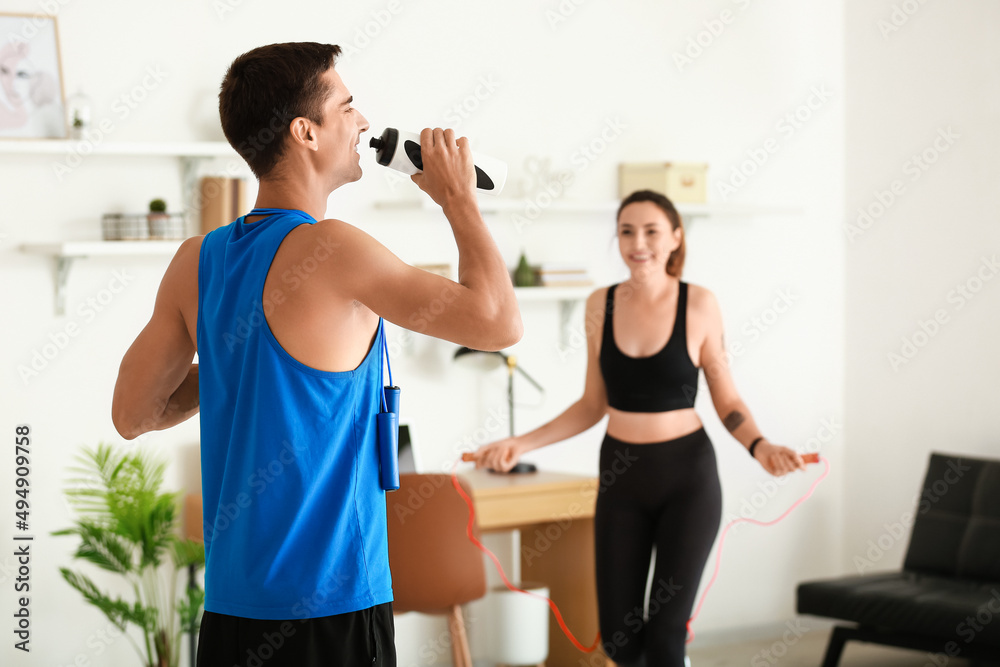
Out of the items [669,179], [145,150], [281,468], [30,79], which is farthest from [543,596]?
[281,468]

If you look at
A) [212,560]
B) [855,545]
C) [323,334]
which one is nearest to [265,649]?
[212,560]

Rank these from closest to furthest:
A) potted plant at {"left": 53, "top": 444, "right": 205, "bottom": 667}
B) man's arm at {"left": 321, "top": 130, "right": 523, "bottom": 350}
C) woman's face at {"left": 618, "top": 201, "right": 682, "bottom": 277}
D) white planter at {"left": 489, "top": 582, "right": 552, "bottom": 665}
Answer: man's arm at {"left": 321, "top": 130, "right": 523, "bottom": 350}
woman's face at {"left": 618, "top": 201, "right": 682, "bottom": 277}
potted plant at {"left": 53, "top": 444, "right": 205, "bottom": 667}
white planter at {"left": 489, "top": 582, "right": 552, "bottom": 665}

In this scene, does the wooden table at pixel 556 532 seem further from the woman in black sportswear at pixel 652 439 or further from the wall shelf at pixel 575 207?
the wall shelf at pixel 575 207

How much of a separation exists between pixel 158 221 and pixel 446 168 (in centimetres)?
224

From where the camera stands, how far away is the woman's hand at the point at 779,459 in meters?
2.42

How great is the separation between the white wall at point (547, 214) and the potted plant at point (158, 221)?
0.15 m

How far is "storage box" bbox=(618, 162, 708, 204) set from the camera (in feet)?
13.3

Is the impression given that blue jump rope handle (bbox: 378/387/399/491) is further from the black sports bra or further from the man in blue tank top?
the black sports bra

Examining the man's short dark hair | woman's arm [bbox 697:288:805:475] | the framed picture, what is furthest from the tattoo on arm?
the framed picture

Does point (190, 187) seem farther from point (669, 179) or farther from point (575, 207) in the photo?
point (669, 179)

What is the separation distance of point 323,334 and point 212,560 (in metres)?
0.31

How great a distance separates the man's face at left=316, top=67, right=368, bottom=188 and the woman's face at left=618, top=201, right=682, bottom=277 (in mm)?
1694

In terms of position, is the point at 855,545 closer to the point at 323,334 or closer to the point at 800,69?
the point at 800,69

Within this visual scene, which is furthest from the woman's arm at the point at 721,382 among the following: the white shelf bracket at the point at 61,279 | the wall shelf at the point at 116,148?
the white shelf bracket at the point at 61,279
